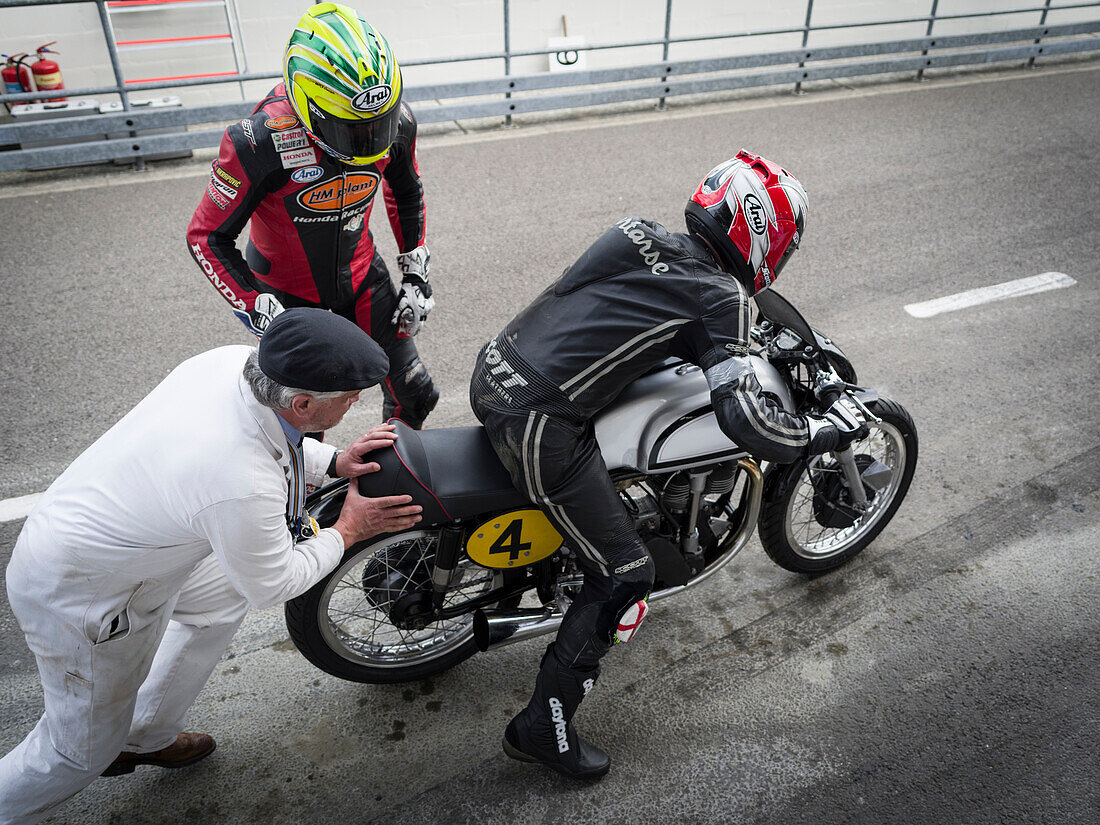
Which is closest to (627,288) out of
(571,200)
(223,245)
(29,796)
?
(223,245)

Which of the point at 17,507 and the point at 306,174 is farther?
the point at 17,507

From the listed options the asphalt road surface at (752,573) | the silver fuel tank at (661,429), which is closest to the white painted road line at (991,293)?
the asphalt road surface at (752,573)

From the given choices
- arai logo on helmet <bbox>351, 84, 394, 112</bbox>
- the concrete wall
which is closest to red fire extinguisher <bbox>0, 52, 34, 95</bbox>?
the concrete wall

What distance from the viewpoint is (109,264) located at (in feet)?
20.5

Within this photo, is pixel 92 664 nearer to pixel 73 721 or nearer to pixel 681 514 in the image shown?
pixel 73 721

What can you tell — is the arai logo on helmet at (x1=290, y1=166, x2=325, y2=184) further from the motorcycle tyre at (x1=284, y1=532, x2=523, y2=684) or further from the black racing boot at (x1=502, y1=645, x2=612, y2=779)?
the black racing boot at (x1=502, y1=645, x2=612, y2=779)

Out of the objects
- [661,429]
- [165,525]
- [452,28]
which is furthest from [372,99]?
→ [452,28]

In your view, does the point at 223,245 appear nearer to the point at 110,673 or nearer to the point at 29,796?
the point at 110,673

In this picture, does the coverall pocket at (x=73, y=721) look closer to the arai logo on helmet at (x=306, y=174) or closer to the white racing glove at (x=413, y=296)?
the arai logo on helmet at (x=306, y=174)

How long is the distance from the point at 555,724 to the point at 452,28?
34.4 ft

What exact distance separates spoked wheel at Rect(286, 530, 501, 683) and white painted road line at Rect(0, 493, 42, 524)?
1.79 meters

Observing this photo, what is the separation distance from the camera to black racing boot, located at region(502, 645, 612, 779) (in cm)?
289

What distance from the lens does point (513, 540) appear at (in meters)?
2.94

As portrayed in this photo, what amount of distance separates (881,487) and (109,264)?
5.52 metres
